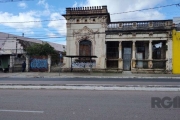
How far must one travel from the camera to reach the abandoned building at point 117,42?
82.0ft

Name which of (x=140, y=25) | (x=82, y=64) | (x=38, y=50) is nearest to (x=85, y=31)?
(x=82, y=64)

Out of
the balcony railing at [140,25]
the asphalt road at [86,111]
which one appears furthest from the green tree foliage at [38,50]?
the asphalt road at [86,111]

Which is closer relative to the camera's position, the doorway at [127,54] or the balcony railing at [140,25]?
the balcony railing at [140,25]

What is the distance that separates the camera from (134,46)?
2564 centimetres

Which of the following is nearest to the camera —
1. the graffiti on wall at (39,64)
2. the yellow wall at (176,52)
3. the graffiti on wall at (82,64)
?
the yellow wall at (176,52)

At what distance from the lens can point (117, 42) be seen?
26938mm

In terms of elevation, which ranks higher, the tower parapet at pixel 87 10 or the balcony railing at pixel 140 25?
the tower parapet at pixel 87 10

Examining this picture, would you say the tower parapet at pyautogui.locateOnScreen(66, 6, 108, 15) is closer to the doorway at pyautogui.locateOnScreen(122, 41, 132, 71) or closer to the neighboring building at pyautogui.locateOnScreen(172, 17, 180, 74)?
the doorway at pyautogui.locateOnScreen(122, 41, 132, 71)

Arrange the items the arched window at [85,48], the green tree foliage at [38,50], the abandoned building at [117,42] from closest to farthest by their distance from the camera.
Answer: the abandoned building at [117,42]
the arched window at [85,48]
the green tree foliage at [38,50]

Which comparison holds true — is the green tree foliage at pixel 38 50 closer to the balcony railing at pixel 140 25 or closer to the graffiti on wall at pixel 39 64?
the graffiti on wall at pixel 39 64

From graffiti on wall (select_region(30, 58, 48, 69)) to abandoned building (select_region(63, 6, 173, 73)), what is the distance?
309 centimetres

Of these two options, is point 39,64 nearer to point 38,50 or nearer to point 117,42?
point 117,42

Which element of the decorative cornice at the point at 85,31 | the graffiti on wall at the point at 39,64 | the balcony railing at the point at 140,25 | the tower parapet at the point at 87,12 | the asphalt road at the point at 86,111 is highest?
the tower parapet at the point at 87,12

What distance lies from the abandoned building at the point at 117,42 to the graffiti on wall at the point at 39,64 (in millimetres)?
3086
